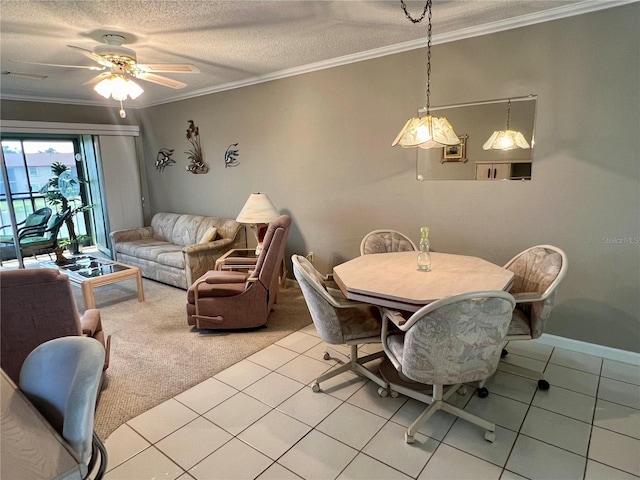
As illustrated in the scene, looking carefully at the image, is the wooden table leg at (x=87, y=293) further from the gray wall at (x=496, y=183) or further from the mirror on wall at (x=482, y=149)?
the mirror on wall at (x=482, y=149)

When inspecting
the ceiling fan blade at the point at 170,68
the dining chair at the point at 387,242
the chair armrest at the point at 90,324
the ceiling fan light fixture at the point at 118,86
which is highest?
the ceiling fan blade at the point at 170,68

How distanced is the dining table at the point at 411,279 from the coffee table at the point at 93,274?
2.58 metres

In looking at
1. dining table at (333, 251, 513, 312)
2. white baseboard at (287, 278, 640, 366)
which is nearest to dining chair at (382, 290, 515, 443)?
dining table at (333, 251, 513, 312)

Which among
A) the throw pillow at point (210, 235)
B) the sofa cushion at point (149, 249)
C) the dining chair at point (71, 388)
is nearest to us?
the dining chair at point (71, 388)

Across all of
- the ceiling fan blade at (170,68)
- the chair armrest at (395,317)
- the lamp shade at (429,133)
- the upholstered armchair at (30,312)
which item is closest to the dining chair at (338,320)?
the chair armrest at (395,317)

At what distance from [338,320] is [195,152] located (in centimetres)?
398

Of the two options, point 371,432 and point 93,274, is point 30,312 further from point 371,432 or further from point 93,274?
point 93,274

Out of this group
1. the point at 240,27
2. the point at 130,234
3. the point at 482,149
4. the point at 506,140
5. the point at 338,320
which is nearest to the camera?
the point at 338,320

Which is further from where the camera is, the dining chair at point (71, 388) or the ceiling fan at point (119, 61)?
the ceiling fan at point (119, 61)

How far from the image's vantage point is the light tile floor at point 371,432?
183 centimetres

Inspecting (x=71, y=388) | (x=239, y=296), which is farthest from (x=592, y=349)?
(x=71, y=388)

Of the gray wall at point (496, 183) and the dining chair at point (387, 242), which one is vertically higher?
the gray wall at point (496, 183)

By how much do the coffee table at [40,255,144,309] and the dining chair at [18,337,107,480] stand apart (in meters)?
2.51

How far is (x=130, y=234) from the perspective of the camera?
18.1 ft
